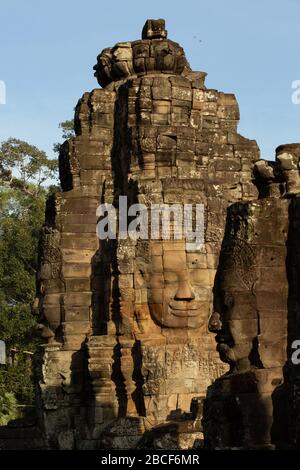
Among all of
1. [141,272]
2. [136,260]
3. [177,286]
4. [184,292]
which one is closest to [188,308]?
[184,292]

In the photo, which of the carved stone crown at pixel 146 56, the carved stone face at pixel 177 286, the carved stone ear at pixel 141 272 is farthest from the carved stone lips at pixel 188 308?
the carved stone crown at pixel 146 56

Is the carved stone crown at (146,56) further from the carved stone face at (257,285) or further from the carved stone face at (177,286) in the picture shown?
the carved stone face at (257,285)

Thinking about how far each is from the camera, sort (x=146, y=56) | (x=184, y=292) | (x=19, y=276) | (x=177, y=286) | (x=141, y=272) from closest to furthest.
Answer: (x=184, y=292)
(x=177, y=286)
(x=141, y=272)
(x=146, y=56)
(x=19, y=276)

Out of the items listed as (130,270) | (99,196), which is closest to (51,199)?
(99,196)

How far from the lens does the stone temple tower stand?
17688 mm

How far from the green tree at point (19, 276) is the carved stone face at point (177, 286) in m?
14.4

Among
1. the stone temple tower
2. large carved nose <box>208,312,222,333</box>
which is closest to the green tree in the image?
the stone temple tower

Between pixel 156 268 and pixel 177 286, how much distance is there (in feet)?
1.29

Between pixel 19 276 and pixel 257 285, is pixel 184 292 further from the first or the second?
pixel 19 276

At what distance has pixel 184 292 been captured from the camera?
58.5ft

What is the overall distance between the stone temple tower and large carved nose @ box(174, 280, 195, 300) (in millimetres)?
20

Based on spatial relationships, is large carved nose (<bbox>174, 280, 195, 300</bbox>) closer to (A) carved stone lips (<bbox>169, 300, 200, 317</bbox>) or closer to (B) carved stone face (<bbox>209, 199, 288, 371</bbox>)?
(A) carved stone lips (<bbox>169, 300, 200, 317</bbox>)

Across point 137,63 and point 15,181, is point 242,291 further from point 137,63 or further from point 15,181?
point 15,181
